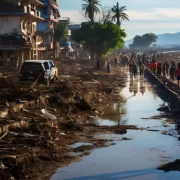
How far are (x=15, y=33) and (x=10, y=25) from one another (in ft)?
3.21

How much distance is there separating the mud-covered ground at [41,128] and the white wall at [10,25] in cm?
2177

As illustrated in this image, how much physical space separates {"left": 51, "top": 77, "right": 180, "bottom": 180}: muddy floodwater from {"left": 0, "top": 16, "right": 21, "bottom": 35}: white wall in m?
26.6

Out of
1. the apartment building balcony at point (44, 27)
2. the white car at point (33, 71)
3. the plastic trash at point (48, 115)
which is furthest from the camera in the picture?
the apartment building balcony at point (44, 27)

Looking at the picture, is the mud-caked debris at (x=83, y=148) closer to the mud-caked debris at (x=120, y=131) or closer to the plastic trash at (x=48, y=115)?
the mud-caked debris at (x=120, y=131)

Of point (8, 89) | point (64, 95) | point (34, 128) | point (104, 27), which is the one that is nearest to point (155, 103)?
point (64, 95)

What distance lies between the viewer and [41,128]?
13875mm

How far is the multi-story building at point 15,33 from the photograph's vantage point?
137 ft

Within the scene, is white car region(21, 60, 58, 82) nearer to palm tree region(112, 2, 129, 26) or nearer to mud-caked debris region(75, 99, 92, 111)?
mud-caked debris region(75, 99, 92, 111)

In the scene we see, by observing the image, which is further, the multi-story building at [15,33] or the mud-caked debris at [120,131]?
Result: the multi-story building at [15,33]

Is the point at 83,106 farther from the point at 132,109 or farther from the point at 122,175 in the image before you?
the point at 122,175

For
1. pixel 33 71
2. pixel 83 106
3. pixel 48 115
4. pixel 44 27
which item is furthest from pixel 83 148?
pixel 44 27

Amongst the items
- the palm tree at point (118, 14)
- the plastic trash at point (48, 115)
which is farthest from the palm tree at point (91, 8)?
the plastic trash at point (48, 115)

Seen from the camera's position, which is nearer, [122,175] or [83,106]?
[122,175]

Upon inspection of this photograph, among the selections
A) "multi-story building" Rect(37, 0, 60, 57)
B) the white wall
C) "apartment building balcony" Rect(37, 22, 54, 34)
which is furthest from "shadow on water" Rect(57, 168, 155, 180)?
"apartment building balcony" Rect(37, 22, 54, 34)
